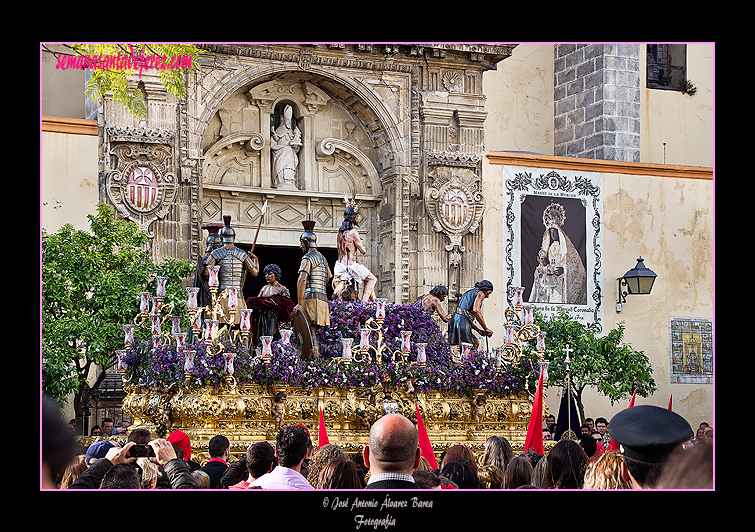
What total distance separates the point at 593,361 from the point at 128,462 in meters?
12.7

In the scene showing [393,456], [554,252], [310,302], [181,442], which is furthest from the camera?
[554,252]

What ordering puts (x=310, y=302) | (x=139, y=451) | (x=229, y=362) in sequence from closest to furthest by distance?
(x=139, y=451)
(x=229, y=362)
(x=310, y=302)

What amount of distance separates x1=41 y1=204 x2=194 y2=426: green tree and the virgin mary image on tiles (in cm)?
792

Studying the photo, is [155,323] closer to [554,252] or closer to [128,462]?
[128,462]

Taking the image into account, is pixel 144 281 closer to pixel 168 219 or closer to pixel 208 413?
pixel 168 219

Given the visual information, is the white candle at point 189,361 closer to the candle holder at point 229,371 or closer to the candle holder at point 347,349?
the candle holder at point 229,371

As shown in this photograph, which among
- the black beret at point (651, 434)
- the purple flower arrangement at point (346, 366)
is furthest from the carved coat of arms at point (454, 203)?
the black beret at point (651, 434)

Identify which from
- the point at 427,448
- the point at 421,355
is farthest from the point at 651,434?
the point at 421,355

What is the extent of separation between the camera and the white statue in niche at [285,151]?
1875 centimetres

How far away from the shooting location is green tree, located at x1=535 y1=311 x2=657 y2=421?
17.0m

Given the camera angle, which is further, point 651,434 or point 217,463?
→ point 217,463

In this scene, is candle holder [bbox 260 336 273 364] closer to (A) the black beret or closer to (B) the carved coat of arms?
(A) the black beret

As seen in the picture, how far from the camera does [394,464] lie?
4.29 meters

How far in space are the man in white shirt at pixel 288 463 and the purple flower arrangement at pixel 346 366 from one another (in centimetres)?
576
